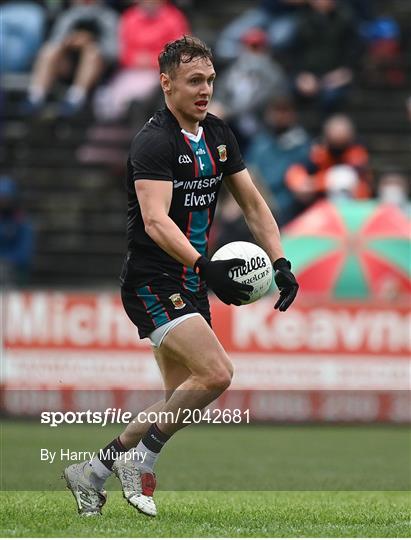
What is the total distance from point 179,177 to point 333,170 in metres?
8.89

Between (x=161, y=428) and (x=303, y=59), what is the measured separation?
1122cm

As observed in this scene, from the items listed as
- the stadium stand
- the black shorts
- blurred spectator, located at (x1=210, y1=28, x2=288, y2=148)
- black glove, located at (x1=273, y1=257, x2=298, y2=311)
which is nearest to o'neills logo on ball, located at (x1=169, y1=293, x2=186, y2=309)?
the black shorts

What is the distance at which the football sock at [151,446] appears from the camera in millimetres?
7410

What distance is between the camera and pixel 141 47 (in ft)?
57.9

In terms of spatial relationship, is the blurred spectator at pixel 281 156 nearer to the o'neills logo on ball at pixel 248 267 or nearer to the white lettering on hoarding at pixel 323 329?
the white lettering on hoarding at pixel 323 329

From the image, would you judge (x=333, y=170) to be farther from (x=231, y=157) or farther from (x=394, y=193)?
(x=231, y=157)

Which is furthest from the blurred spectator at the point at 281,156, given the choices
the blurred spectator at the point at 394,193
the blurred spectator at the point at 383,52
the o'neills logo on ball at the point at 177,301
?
the o'neills logo on ball at the point at 177,301

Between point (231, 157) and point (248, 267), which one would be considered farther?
point (231, 157)

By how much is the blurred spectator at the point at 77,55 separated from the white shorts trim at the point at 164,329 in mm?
10863

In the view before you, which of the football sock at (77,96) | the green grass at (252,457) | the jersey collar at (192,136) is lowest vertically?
the green grass at (252,457)

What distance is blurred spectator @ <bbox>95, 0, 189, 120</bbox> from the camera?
17.6 metres

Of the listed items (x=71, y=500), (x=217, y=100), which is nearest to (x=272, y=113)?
(x=217, y=100)

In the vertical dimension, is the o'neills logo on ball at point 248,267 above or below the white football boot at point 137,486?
above

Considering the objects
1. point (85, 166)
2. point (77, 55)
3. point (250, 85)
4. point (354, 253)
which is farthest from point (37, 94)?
point (354, 253)
